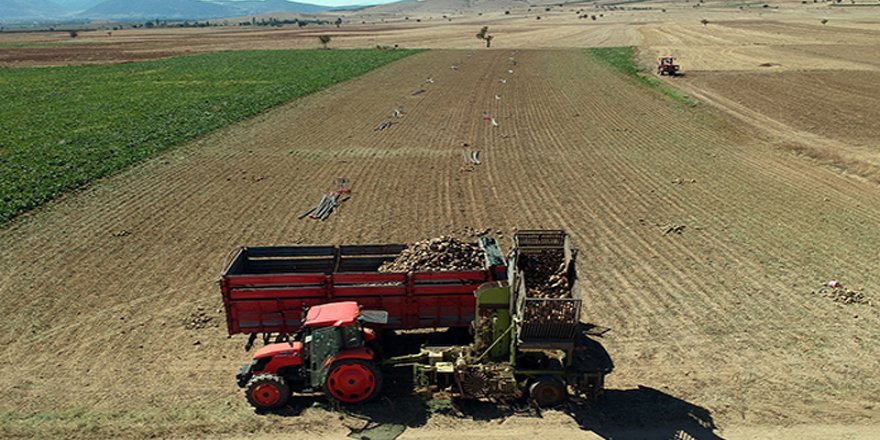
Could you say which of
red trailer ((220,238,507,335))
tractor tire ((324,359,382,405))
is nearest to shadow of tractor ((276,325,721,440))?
tractor tire ((324,359,382,405))

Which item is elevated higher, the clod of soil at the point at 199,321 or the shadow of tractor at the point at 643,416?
the clod of soil at the point at 199,321

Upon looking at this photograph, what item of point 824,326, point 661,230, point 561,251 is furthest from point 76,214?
point 824,326

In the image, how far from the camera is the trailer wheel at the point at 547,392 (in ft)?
30.8

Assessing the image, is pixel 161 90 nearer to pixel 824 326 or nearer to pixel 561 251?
pixel 561 251

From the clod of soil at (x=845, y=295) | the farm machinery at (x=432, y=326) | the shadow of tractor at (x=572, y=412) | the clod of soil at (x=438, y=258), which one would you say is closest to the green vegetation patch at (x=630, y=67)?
the clod of soil at (x=845, y=295)

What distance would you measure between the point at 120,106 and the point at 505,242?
32866 mm

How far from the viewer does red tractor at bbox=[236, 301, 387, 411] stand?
9.31m

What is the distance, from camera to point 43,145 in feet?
88.8

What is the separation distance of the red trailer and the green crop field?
12.3 metres

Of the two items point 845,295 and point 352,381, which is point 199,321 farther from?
point 845,295

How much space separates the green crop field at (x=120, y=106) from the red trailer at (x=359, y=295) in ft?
40.3

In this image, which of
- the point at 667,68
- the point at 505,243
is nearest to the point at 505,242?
the point at 505,243

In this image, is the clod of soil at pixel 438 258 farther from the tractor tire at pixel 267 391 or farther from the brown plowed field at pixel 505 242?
the tractor tire at pixel 267 391

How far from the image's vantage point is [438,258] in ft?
36.8
